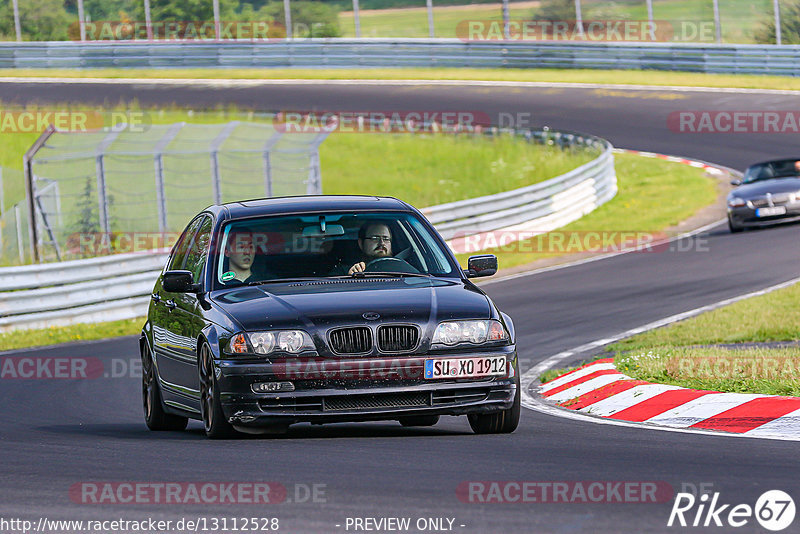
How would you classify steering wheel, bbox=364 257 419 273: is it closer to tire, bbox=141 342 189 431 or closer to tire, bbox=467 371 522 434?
tire, bbox=467 371 522 434

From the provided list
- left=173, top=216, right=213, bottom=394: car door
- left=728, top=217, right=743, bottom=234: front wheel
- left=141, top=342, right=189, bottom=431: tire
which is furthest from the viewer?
left=728, top=217, right=743, bottom=234: front wheel

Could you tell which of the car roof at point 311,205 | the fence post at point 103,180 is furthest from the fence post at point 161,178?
the car roof at point 311,205

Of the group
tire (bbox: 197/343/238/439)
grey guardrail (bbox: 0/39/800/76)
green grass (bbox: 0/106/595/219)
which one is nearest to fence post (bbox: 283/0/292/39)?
grey guardrail (bbox: 0/39/800/76)

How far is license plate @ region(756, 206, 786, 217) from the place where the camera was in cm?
2292

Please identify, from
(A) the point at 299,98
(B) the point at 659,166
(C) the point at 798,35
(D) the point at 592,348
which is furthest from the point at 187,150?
(C) the point at 798,35

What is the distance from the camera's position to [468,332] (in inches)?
303

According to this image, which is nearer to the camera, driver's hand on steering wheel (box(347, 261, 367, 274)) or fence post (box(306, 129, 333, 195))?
driver's hand on steering wheel (box(347, 261, 367, 274))

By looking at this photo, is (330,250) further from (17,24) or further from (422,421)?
(17,24)

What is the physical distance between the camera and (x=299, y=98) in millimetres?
41281

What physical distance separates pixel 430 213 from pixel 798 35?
67.1ft

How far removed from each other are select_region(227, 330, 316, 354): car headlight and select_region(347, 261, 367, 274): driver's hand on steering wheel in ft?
3.53

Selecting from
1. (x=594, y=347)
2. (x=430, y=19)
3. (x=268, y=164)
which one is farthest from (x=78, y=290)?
(x=430, y=19)

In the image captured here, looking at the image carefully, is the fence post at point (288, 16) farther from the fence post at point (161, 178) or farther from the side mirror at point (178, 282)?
the side mirror at point (178, 282)

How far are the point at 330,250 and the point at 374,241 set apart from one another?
0.29m
